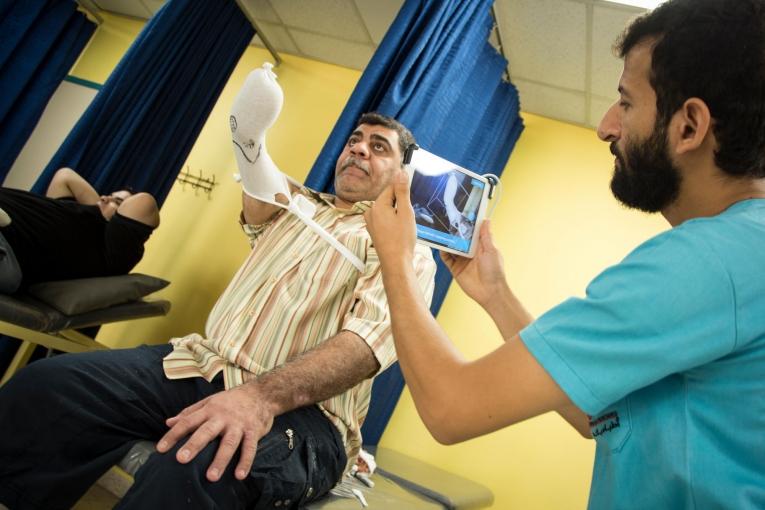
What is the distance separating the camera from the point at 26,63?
2.72 metres

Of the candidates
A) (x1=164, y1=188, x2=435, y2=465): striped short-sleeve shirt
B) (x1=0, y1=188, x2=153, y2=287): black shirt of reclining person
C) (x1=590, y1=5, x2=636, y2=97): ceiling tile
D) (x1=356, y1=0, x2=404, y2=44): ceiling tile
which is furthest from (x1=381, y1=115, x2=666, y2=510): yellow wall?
(x1=0, y1=188, x2=153, y2=287): black shirt of reclining person

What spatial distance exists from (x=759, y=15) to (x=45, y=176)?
2469 mm

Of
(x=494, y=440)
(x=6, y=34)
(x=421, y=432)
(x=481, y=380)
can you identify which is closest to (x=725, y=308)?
(x=481, y=380)

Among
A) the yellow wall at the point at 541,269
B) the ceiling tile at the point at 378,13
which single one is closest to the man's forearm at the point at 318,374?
the yellow wall at the point at 541,269

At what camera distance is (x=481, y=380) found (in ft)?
1.78

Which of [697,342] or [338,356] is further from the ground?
[697,342]

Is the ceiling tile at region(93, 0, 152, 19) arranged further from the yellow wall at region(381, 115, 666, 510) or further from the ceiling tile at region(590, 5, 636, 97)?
the ceiling tile at region(590, 5, 636, 97)

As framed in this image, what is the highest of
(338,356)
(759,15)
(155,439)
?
(759,15)

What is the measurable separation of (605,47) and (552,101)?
50 centimetres

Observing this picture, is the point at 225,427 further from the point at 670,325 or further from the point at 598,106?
the point at 598,106

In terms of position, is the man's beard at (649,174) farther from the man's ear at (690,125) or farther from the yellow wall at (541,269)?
the yellow wall at (541,269)

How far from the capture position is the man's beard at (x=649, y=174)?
0.66 meters

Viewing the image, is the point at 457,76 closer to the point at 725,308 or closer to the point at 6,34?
the point at 725,308

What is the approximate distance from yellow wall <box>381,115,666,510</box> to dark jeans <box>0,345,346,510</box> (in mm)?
1329
